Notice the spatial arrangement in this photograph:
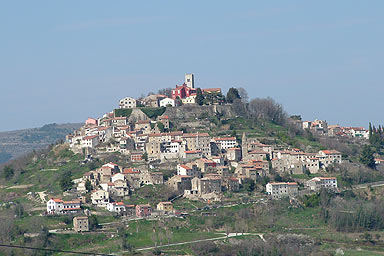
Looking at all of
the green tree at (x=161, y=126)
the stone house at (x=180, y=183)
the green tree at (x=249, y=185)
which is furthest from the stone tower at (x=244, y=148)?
the stone house at (x=180, y=183)

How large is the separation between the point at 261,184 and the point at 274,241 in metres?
11.8

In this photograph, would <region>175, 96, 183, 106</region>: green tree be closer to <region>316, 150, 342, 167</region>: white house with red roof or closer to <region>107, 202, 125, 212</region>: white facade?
<region>316, 150, 342, 167</region>: white house with red roof

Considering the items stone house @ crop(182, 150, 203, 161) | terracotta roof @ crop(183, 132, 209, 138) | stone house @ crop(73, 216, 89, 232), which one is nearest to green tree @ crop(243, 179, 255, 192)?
stone house @ crop(182, 150, 203, 161)

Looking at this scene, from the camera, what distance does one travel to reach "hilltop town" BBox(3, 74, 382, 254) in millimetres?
61031

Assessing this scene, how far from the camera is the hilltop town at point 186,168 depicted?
61.0 metres

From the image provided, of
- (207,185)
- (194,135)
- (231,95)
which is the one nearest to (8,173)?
(194,135)

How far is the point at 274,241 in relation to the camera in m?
56.1

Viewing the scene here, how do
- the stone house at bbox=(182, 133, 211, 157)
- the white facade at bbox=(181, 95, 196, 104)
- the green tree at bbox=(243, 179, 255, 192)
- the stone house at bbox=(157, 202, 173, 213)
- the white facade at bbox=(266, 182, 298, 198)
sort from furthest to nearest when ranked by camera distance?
the white facade at bbox=(181, 95, 196, 104) → the stone house at bbox=(182, 133, 211, 157) → the green tree at bbox=(243, 179, 255, 192) → the white facade at bbox=(266, 182, 298, 198) → the stone house at bbox=(157, 202, 173, 213)

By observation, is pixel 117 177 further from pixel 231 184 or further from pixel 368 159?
pixel 368 159

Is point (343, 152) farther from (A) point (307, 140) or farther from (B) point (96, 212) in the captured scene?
(B) point (96, 212)

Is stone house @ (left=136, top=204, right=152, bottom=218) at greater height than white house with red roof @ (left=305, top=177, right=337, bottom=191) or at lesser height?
lesser

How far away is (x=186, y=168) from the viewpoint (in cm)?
6681

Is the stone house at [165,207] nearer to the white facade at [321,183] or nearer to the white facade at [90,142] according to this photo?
the white facade at [321,183]

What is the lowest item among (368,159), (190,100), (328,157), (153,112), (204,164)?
(368,159)
